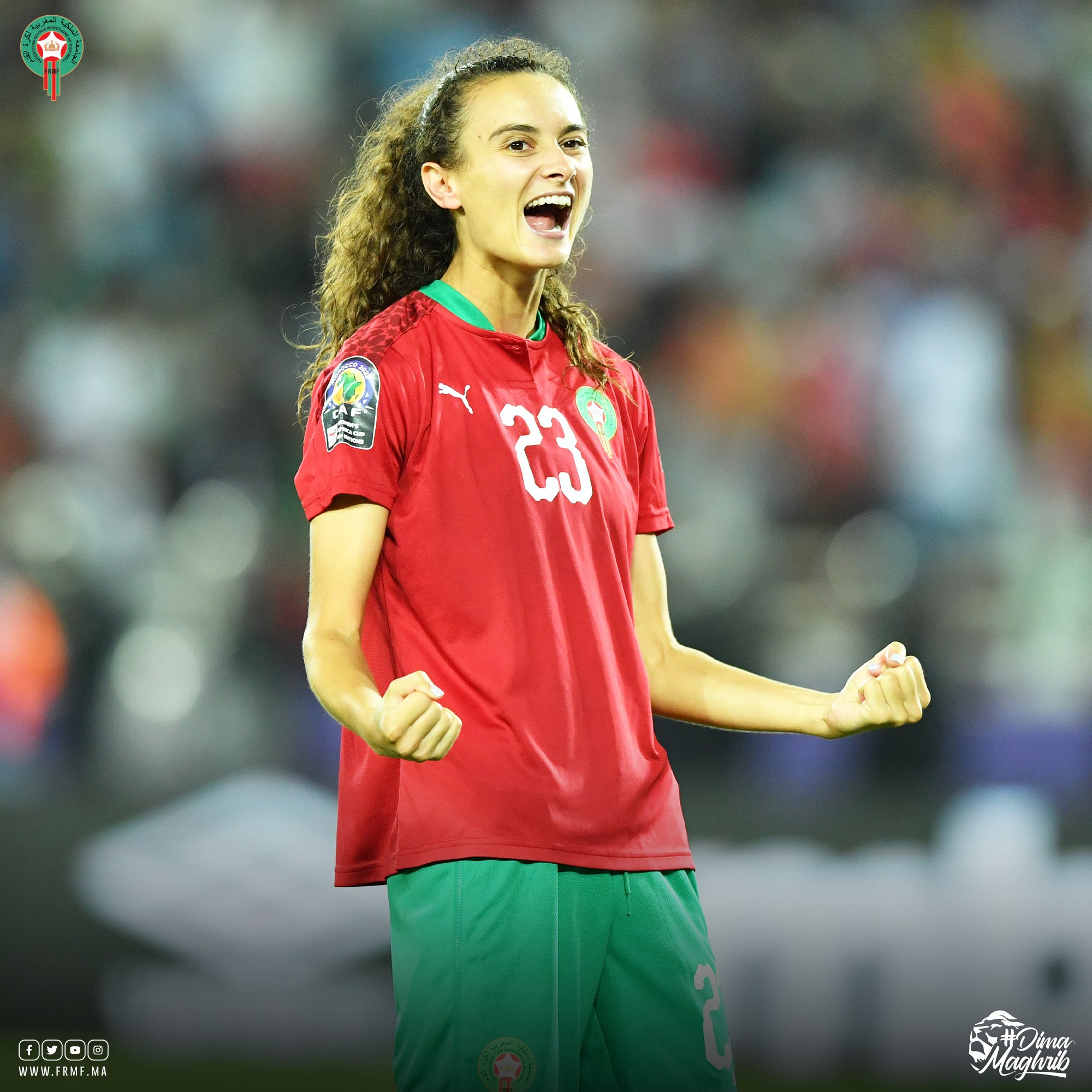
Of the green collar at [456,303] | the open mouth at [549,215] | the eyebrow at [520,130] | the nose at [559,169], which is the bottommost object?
the green collar at [456,303]

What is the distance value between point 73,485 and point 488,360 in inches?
138

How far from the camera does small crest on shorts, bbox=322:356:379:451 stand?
2.30m

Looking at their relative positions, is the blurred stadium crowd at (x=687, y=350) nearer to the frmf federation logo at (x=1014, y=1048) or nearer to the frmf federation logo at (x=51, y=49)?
the frmf federation logo at (x=51, y=49)

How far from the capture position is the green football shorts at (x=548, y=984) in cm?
224

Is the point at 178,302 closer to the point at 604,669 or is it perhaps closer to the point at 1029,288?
the point at 1029,288

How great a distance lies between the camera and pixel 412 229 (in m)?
2.76

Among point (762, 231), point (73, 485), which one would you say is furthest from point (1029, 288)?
point (73, 485)

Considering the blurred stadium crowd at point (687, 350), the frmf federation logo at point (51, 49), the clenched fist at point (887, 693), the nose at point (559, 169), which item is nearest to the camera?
the clenched fist at point (887, 693)

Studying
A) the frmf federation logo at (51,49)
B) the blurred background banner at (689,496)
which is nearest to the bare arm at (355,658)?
the blurred background banner at (689,496)

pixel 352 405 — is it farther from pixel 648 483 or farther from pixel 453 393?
pixel 648 483

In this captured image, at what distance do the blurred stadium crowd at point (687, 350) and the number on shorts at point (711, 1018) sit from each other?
261cm

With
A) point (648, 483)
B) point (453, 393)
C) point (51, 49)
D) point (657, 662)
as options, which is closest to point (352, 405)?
point (453, 393)

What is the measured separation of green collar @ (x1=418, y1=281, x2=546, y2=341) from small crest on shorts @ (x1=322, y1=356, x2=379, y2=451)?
24 cm

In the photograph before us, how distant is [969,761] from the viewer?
16.8 ft
